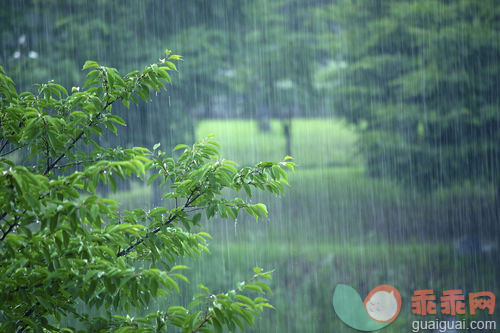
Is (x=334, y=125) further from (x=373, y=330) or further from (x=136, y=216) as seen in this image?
(x=136, y=216)

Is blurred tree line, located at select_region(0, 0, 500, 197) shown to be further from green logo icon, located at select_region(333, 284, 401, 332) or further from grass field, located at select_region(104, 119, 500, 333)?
green logo icon, located at select_region(333, 284, 401, 332)

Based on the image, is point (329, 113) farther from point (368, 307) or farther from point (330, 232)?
point (368, 307)

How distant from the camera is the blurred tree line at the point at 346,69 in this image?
6875 millimetres

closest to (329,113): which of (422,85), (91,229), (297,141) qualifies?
(297,141)

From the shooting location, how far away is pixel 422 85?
23.5 ft

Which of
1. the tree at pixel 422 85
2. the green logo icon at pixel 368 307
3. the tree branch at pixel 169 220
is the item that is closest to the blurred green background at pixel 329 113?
the tree at pixel 422 85

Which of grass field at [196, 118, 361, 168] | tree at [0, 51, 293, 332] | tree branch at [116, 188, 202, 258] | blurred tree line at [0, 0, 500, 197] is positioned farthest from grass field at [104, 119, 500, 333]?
tree at [0, 51, 293, 332]

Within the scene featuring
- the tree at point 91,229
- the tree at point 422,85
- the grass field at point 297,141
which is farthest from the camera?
the grass field at point 297,141

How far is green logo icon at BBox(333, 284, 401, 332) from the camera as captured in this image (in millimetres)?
5957

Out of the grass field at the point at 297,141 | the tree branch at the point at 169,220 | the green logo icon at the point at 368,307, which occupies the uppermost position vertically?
the grass field at the point at 297,141

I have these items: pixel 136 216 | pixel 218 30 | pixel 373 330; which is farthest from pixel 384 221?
pixel 136 216

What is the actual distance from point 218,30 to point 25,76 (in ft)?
8.65

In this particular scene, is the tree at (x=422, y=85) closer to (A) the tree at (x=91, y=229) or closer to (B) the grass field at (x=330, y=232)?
(B) the grass field at (x=330, y=232)

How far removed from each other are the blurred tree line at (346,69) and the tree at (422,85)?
0.01 metres
